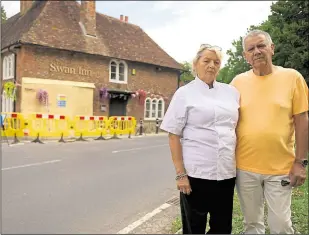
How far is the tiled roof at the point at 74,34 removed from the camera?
19.1 meters

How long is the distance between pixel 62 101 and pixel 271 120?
59.3ft

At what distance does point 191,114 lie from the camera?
8.25 ft

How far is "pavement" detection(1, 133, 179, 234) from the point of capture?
14.2 ft

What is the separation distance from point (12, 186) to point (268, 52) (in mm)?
5382

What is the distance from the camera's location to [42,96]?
18219 millimetres

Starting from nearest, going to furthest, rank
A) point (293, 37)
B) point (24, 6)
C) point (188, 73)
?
point (188, 73) → point (293, 37) → point (24, 6)

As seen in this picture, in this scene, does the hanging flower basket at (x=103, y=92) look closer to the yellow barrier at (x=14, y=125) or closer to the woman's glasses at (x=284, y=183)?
the yellow barrier at (x=14, y=125)

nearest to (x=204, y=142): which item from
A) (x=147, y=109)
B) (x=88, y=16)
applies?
(x=88, y=16)

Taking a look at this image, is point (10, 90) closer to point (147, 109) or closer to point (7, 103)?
point (7, 103)

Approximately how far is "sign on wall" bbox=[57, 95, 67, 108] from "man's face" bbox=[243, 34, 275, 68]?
1767cm

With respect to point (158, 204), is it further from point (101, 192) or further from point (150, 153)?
point (150, 153)

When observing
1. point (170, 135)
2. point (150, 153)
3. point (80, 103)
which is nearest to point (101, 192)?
point (170, 135)

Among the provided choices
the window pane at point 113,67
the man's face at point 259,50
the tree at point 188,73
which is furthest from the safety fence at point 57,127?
the man's face at point 259,50

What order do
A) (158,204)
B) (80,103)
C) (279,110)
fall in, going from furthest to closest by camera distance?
1. (80,103)
2. (158,204)
3. (279,110)
